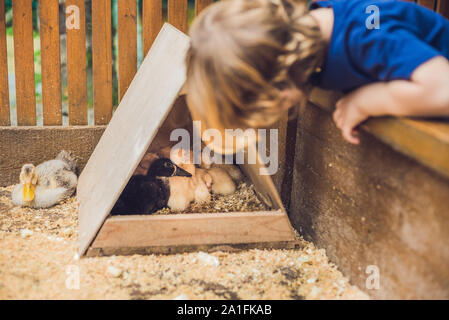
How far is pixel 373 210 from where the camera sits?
5.62 ft

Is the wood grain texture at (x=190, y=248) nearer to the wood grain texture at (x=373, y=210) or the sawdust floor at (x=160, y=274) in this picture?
the sawdust floor at (x=160, y=274)

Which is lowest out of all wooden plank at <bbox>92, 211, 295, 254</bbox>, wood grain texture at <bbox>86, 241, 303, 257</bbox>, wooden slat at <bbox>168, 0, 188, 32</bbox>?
wood grain texture at <bbox>86, 241, 303, 257</bbox>

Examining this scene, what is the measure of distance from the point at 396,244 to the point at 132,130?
123 centimetres

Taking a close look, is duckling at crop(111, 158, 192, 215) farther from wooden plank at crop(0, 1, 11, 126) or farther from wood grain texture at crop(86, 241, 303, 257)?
wooden plank at crop(0, 1, 11, 126)

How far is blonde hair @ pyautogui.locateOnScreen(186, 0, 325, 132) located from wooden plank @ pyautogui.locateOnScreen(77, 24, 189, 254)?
432mm

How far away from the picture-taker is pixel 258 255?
213 centimetres

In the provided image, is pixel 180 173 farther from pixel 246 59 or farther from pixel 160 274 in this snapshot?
pixel 246 59

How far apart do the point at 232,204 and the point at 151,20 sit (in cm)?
120

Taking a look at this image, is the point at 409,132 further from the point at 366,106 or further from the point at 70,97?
the point at 70,97

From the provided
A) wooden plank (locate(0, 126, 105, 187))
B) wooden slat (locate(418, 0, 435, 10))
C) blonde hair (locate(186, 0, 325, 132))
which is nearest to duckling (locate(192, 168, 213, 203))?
wooden plank (locate(0, 126, 105, 187))

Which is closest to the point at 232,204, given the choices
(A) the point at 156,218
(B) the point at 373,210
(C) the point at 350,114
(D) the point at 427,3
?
(A) the point at 156,218

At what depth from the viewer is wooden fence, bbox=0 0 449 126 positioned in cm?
276

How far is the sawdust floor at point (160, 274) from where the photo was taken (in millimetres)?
1803

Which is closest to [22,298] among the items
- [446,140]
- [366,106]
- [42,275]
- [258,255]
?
[42,275]
